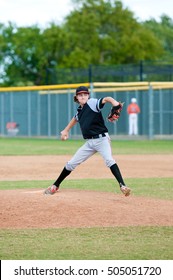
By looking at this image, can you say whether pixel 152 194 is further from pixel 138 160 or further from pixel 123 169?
pixel 138 160

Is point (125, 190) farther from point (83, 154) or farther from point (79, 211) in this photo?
point (79, 211)

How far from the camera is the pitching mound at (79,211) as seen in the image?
32.7ft

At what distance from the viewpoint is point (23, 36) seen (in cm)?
5988

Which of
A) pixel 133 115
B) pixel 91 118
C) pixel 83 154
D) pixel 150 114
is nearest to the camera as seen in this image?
pixel 91 118

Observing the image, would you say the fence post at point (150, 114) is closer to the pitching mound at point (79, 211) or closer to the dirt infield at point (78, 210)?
the dirt infield at point (78, 210)

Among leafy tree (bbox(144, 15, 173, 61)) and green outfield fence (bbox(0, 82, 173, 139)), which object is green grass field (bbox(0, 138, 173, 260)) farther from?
leafy tree (bbox(144, 15, 173, 61))

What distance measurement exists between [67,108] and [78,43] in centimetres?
2228

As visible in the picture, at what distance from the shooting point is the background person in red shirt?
34.4 meters

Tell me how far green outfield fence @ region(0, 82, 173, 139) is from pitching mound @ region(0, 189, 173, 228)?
74.1 ft

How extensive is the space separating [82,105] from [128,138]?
77.9ft

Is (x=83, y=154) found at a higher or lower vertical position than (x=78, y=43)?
lower

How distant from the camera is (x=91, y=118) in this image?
1185cm

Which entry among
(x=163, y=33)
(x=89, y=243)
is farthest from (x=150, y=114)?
(x=163, y=33)

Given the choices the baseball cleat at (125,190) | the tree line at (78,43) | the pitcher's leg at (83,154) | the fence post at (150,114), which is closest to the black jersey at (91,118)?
the pitcher's leg at (83,154)
